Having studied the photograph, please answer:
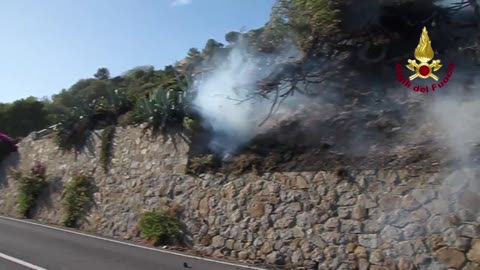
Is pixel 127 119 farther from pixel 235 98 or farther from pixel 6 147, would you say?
pixel 6 147

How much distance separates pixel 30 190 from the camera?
16.7 metres

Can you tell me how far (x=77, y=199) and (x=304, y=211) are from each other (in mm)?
8099

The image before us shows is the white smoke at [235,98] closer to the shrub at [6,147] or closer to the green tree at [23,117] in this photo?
the shrub at [6,147]

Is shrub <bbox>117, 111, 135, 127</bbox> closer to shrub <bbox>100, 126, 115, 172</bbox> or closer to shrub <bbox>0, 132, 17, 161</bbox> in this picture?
shrub <bbox>100, 126, 115, 172</bbox>

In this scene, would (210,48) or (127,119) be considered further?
(210,48)

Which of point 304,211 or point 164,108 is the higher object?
point 164,108

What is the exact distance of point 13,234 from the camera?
480 inches

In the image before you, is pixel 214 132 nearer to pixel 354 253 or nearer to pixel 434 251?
pixel 354 253

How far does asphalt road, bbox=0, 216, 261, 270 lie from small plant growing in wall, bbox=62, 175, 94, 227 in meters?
2.02

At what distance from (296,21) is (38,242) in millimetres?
8453

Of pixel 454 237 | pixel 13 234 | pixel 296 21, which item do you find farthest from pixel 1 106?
pixel 454 237

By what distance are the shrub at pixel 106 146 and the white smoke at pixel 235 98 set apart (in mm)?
3421

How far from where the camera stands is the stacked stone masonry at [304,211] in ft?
25.1

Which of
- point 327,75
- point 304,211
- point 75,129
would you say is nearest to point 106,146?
point 75,129
